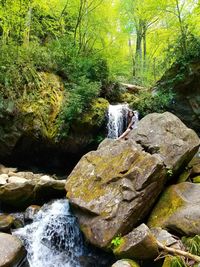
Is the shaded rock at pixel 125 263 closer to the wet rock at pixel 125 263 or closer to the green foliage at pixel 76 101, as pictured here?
the wet rock at pixel 125 263

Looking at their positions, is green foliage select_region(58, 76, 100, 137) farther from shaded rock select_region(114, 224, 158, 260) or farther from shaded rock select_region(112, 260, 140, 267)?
shaded rock select_region(112, 260, 140, 267)

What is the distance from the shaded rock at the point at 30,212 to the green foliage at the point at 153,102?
545 centimetres

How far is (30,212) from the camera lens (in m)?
6.20

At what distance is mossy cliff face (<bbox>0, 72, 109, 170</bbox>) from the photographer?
28.4ft

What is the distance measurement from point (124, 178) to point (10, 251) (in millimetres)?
2259

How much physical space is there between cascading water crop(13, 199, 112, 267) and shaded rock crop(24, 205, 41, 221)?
0.09m

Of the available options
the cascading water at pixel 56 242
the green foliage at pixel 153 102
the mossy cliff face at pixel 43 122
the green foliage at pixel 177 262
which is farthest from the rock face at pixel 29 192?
the green foliage at pixel 153 102

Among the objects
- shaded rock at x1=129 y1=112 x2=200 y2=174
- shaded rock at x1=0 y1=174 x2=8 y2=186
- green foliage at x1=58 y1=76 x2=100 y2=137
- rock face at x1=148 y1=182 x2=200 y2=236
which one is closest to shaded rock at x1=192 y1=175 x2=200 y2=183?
shaded rock at x1=129 y1=112 x2=200 y2=174

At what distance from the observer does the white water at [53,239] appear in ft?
17.7

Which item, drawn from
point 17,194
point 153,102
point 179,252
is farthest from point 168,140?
point 153,102

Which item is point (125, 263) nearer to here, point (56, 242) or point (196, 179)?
point (56, 242)

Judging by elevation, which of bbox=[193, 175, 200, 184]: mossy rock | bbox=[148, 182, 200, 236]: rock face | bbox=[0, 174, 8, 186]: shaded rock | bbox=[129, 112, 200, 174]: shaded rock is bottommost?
bbox=[0, 174, 8, 186]: shaded rock

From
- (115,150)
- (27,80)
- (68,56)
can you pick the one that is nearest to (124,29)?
(68,56)

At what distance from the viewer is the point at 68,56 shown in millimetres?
10453
